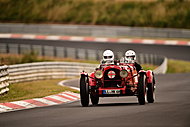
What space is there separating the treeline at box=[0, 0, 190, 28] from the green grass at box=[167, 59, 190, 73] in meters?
13.0

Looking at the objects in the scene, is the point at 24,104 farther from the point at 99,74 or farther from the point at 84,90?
the point at 99,74

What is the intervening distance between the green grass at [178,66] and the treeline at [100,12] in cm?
1299

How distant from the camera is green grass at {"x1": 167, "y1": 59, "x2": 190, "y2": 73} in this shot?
125 ft

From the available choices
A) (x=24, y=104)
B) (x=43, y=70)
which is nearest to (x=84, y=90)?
(x=24, y=104)

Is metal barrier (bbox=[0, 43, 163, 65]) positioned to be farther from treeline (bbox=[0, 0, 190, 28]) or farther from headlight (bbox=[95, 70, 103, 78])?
headlight (bbox=[95, 70, 103, 78])

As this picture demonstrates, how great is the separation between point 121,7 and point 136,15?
2.95 m

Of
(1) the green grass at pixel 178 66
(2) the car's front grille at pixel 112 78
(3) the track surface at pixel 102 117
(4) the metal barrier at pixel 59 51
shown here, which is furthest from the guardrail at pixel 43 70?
(3) the track surface at pixel 102 117

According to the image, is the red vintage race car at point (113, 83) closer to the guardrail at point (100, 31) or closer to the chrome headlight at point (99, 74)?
the chrome headlight at point (99, 74)

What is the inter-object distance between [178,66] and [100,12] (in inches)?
779

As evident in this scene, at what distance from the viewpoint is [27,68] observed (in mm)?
25531

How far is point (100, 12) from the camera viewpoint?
5781 cm

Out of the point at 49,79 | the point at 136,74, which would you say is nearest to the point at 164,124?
the point at 136,74

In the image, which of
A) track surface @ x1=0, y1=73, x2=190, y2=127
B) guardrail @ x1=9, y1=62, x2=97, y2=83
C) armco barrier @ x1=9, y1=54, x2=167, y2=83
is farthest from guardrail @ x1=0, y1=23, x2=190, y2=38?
track surface @ x1=0, y1=73, x2=190, y2=127

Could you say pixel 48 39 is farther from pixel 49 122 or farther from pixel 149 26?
pixel 49 122
